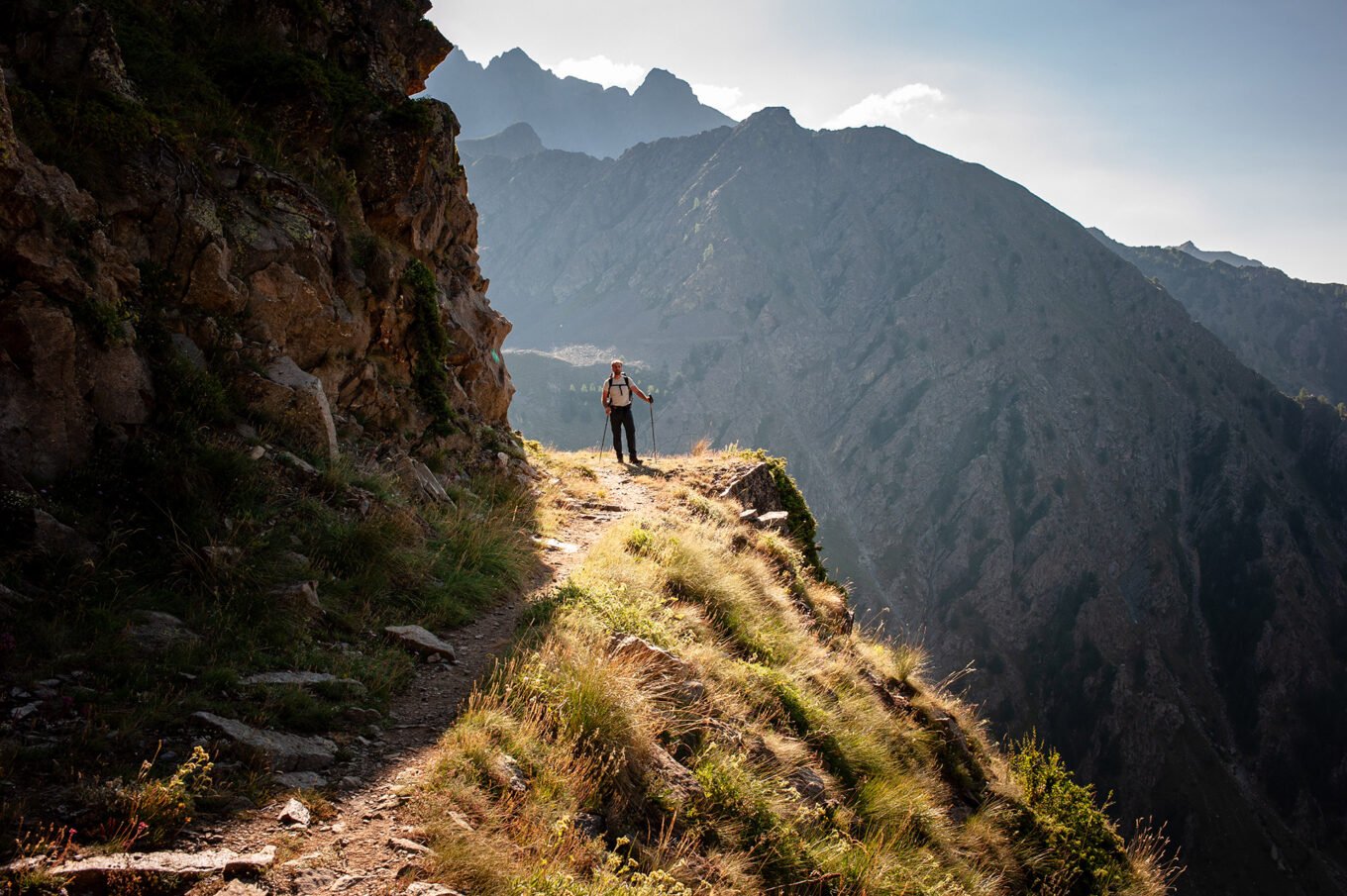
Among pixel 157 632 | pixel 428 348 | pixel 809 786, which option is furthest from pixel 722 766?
pixel 428 348

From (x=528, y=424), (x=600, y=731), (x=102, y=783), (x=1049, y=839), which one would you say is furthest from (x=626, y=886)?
(x=528, y=424)

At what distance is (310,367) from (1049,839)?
1139 centimetres

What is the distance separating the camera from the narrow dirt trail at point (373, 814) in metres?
3.07

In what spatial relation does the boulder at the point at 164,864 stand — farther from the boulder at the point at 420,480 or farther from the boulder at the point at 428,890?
the boulder at the point at 420,480

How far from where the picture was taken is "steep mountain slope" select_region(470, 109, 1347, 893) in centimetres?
8781

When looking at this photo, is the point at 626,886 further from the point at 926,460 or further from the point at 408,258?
the point at 926,460

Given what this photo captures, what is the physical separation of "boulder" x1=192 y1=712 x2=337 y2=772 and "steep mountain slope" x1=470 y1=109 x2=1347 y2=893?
3090 inches

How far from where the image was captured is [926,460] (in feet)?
473

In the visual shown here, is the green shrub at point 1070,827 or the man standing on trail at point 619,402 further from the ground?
the man standing on trail at point 619,402

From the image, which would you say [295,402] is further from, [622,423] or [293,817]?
[622,423]

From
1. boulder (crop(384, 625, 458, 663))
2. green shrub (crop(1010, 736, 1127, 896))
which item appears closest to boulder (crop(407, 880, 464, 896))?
boulder (crop(384, 625, 458, 663))

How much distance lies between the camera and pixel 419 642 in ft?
18.2

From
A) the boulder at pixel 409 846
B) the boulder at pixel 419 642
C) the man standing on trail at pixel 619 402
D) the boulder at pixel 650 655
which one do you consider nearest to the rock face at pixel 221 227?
the boulder at pixel 419 642

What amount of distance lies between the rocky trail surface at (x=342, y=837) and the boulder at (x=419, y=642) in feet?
1.25
